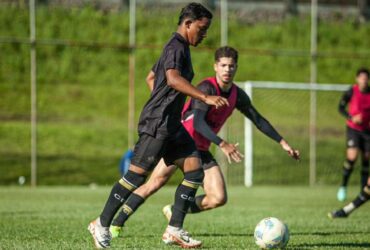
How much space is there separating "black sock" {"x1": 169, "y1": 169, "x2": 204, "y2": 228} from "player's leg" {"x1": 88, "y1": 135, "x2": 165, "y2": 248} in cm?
49

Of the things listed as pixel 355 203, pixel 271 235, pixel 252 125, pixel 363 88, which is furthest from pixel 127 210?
pixel 252 125

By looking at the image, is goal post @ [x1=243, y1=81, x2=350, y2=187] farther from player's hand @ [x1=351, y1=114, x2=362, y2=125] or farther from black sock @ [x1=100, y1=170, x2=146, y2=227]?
black sock @ [x1=100, y1=170, x2=146, y2=227]

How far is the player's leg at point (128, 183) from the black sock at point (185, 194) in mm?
489

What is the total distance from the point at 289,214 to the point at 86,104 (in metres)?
14.9

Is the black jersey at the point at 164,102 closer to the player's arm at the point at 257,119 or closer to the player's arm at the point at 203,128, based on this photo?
the player's arm at the point at 203,128

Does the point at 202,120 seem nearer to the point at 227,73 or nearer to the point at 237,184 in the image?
the point at 227,73

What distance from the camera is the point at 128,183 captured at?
7.14m

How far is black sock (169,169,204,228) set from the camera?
757cm

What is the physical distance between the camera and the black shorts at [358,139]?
52.7ft

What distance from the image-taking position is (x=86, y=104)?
85.0 feet

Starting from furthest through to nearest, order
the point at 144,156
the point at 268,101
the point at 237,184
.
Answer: the point at 268,101
the point at 237,184
the point at 144,156

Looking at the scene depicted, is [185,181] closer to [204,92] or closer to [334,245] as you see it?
[204,92]

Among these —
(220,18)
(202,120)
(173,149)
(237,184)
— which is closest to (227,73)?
(202,120)

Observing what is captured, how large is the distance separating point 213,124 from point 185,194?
5.59 ft
